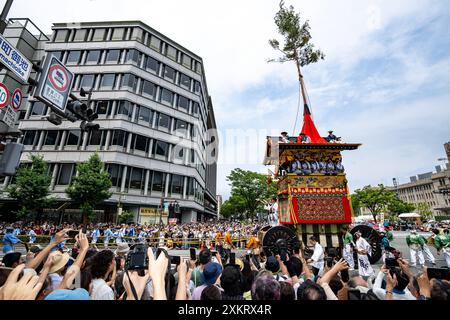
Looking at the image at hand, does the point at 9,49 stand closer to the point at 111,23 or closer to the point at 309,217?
the point at 309,217

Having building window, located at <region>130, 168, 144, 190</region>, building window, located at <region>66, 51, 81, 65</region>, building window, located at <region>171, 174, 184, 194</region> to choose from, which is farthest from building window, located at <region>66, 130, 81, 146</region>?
building window, located at <region>171, 174, 184, 194</region>

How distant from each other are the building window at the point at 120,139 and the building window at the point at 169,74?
1169 cm

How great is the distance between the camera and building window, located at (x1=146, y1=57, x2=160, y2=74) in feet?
101

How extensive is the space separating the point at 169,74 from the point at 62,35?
15841 mm

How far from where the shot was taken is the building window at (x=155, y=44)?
31.8m

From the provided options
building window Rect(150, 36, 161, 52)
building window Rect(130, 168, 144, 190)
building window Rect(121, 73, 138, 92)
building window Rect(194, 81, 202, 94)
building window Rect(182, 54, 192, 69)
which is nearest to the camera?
building window Rect(130, 168, 144, 190)

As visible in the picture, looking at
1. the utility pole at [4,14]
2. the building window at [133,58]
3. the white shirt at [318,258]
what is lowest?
the white shirt at [318,258]

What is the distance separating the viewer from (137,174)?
87.9 feet

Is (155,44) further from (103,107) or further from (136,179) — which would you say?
(136,179)

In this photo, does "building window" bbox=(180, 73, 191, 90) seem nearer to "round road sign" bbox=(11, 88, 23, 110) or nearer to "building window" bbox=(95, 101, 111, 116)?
"building window" bbox=(95, 101, 111, 116)

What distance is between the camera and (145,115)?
94.7 feet

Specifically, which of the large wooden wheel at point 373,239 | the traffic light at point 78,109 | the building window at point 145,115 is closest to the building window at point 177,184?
the building window at point 145,115

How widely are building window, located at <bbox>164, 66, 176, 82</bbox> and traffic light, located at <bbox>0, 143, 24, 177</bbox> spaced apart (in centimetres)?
3071

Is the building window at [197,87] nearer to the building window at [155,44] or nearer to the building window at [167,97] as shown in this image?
the building window at [167,97]
